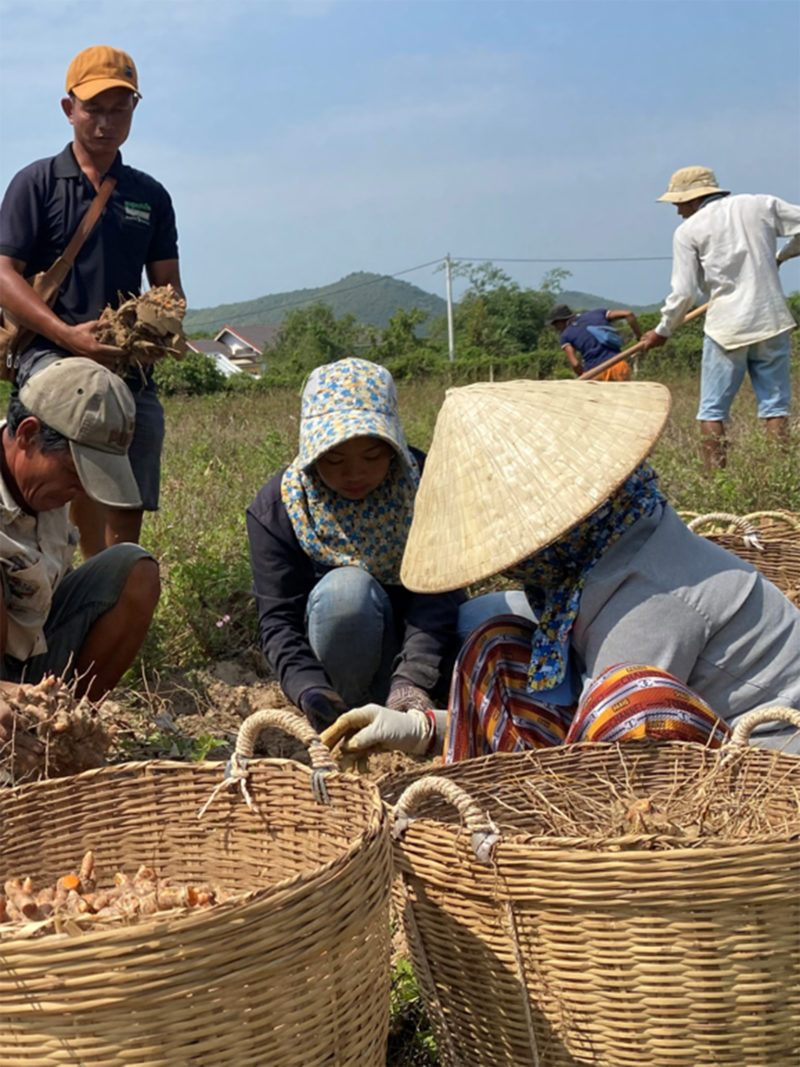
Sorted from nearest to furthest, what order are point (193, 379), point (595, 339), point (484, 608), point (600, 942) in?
point (600, 942) → point (484, 608) → point (595, 339) → point (193, 379)

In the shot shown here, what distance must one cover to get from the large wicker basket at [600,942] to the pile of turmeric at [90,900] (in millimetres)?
334

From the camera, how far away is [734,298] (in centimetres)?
606

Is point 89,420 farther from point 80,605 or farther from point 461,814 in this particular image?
point 461,814

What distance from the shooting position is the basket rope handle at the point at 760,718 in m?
1.90

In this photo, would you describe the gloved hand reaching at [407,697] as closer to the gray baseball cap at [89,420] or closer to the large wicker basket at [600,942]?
the gray baseball cap at [89,420]

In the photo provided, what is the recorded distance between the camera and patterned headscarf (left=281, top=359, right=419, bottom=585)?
2924 millimetres

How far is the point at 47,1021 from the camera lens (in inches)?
50.3

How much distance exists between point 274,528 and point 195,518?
1.82 metres

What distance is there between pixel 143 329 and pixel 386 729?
1.70 meters

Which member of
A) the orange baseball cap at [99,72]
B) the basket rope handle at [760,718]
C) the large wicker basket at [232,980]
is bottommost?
the large wicker basket at [232,980]

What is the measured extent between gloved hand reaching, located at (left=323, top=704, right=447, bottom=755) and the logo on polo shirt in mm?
2068

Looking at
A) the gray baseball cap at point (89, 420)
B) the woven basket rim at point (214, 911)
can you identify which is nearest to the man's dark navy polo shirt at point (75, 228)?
the gray baseball cap at point (89, 420)

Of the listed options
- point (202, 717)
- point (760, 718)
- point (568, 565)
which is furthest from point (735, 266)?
point (760, 718)

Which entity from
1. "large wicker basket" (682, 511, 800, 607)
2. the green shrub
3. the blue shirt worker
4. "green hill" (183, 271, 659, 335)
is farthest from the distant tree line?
"green hill" (183, 271, 659, 335)
